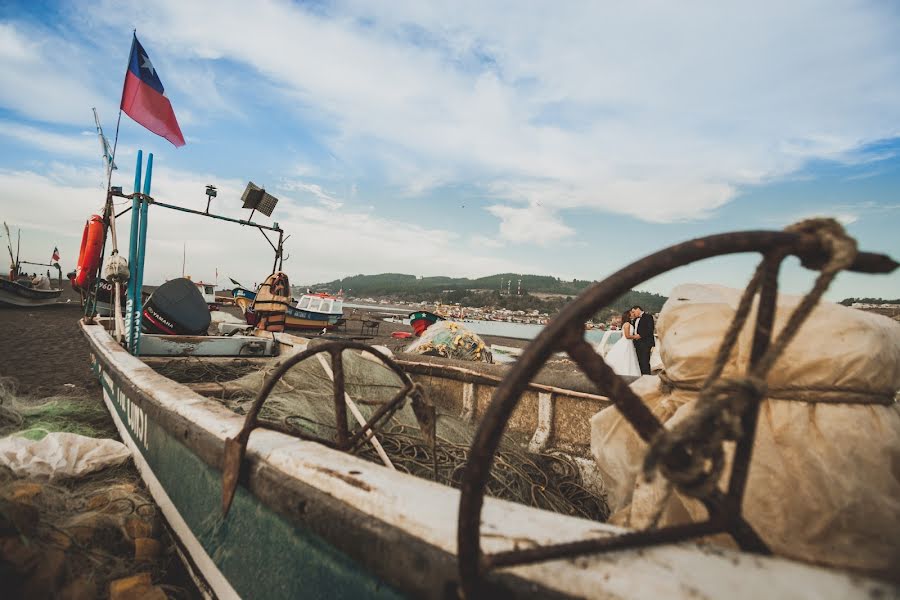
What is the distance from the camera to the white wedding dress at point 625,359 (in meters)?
6.23

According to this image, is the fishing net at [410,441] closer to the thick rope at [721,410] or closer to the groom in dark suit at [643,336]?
the thick rope at [721,410]

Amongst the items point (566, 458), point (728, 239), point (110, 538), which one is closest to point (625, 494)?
point (728, 239)

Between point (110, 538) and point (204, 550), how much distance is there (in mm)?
883

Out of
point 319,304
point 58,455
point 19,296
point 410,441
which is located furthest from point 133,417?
point 19,296

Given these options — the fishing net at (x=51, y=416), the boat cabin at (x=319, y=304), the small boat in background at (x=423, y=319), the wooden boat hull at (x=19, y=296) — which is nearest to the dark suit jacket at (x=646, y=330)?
the fishing net at (x=51, y=416)

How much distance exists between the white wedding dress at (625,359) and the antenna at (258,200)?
6968mm

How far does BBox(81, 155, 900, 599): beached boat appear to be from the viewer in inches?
31.0

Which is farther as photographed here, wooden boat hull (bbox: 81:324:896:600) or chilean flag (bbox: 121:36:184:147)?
chilean flag (bbox: 121:36:184:147)

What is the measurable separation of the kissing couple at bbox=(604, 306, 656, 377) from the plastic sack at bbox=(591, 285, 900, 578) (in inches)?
201

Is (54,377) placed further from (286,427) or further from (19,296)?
(19,296)

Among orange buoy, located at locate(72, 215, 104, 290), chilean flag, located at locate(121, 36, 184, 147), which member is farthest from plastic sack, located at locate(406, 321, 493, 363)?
chilean flag, located at locate(121, 36, 184, 147)

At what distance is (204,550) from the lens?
2068mm

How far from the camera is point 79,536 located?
2.25m

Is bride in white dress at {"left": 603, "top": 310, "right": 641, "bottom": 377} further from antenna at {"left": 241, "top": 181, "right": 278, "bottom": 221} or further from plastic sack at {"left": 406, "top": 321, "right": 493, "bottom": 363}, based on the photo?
antenna at {"left": 241, "top": 181, "right": 278, "bottom": 221}
